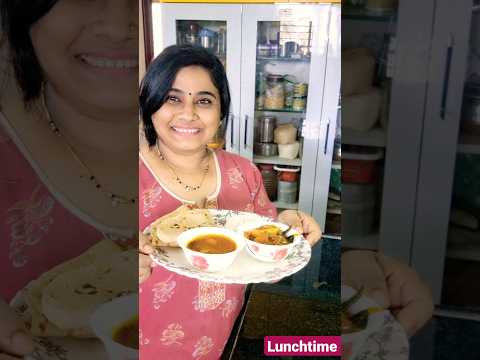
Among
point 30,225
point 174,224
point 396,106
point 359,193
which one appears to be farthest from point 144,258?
point 396,106

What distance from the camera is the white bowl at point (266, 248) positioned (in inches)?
30.0

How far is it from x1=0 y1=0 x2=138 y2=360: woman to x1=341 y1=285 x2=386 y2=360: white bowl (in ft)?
1.34

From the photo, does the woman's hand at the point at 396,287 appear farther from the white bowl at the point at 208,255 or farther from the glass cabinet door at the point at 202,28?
the glass cabinet door at the point at 202,28

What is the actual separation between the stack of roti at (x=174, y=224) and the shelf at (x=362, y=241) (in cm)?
25

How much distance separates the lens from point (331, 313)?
83 cm

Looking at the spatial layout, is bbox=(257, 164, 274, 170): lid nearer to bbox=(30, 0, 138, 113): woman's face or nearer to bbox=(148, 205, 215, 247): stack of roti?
bbox=(148, 205, 215, 247): stack of roti

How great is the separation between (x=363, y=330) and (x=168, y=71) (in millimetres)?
573

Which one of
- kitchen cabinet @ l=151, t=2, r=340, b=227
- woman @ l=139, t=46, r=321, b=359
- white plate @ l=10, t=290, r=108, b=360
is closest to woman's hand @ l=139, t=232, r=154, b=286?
woman @ l=139, t=46, r=321, b=359

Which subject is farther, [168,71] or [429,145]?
[168,71]

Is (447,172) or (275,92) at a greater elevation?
(275,92)

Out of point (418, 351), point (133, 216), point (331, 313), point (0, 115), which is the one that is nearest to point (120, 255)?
point (133, 216)

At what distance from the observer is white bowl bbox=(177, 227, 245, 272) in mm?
747

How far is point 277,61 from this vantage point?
2.31 ft

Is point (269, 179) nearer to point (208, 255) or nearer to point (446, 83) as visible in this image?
point (208, 255)
